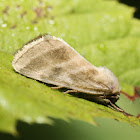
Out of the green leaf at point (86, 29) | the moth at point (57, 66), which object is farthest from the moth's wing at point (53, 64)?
the green leaf at point (86, 29)

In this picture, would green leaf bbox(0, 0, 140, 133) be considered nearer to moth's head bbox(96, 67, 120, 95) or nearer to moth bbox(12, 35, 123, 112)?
moth bbox(12, 35, 123, 112)

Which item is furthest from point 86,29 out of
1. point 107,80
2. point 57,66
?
point 57,66

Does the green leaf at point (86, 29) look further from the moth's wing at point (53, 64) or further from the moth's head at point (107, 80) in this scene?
the moth's head at point (107, 80)

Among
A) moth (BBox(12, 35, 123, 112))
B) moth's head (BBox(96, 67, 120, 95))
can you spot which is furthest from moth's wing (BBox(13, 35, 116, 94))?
moth's head (BBox(96, 67, 120, 95))

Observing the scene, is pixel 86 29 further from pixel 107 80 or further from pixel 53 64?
pixel 53 64

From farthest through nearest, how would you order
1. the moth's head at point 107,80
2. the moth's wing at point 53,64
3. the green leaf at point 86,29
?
the green leaf at point 86,29 < the moth's head at point 107,80 < the moth's wing at point 53,64
